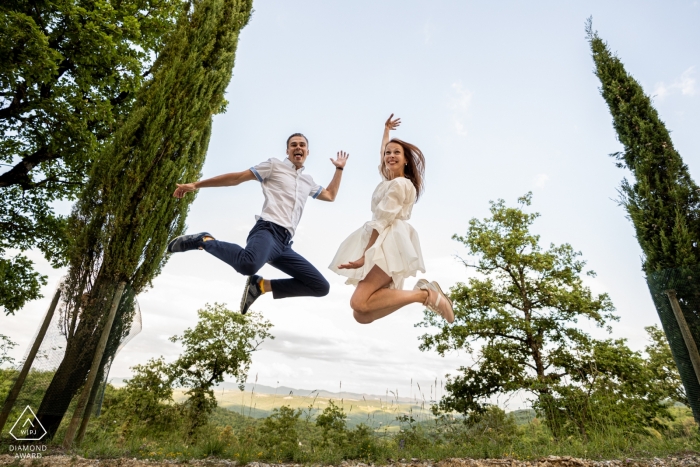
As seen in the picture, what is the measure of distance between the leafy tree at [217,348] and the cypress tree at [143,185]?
635cm

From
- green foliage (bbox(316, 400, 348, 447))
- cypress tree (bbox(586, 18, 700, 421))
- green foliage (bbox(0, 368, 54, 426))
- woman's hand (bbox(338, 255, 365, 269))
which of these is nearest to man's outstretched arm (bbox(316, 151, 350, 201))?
woman's hand (bbox(338, 255, 365, 269))

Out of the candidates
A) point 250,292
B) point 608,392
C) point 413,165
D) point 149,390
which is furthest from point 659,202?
point 149,390

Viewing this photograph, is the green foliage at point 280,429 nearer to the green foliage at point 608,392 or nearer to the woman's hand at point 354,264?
the woman's hand at point 354,264

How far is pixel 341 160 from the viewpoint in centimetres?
355

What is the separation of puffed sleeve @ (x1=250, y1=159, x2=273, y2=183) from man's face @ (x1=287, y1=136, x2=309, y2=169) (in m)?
0.22

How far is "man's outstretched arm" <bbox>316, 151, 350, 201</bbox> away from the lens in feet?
11.6

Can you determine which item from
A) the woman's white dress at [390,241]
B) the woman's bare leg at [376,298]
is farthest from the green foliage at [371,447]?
the woman's white dress at [390,241]

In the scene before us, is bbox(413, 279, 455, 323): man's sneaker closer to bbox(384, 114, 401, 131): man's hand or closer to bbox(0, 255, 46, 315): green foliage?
bbox(384, 114, 401, 131): man's hand

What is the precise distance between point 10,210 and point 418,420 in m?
9.83

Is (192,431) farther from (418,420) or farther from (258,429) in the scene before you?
(418,420)

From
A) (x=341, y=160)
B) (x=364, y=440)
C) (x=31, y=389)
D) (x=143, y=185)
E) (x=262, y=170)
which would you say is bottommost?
(x=364, y=440)

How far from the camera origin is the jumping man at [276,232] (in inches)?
116

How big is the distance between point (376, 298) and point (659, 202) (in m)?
6.25

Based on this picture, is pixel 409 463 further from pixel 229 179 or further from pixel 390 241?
pixel 229 179
